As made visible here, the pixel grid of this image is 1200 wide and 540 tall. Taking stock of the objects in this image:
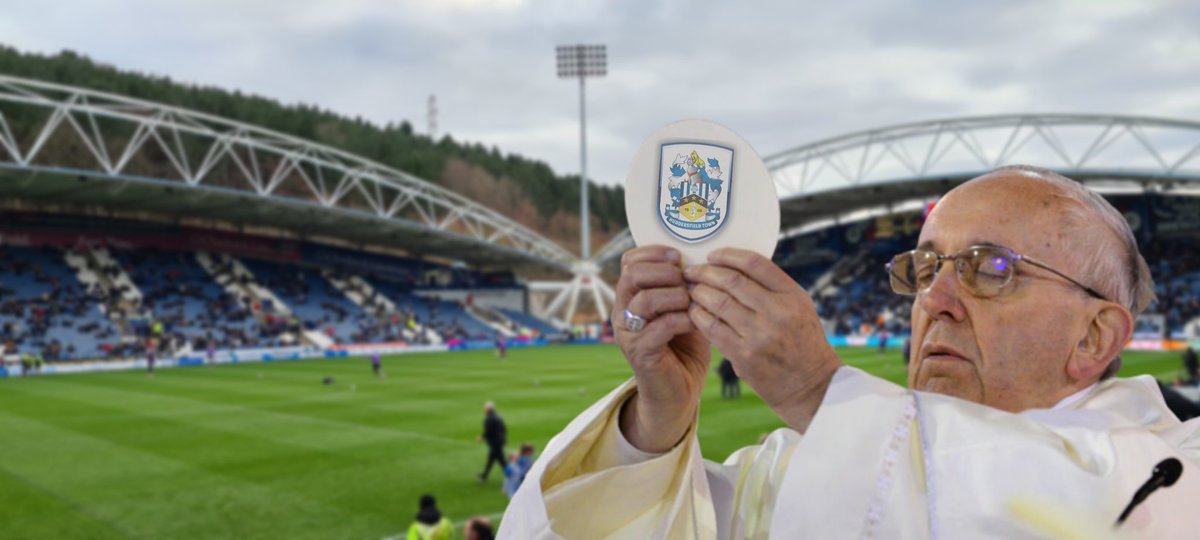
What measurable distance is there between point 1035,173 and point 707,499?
3.00ft

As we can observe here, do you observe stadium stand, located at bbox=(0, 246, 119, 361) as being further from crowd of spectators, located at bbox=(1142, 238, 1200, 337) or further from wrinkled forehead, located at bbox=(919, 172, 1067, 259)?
crowd of spectators, located at bbox=(1142, 238, 1200, 337)

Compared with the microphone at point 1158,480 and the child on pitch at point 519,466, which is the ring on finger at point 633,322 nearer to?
the microphone at point 1158,480

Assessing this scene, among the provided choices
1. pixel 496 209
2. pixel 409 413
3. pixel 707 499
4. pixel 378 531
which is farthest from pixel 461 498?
pixel 496 209

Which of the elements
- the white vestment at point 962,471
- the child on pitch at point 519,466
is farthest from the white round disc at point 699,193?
the child on pitch at point 519,466

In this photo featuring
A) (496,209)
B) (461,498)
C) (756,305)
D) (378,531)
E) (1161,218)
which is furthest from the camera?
(496,209)

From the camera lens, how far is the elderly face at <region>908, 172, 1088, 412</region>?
1.54 meters

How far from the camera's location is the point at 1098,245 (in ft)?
5.18

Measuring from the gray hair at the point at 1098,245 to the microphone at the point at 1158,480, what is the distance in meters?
0.55

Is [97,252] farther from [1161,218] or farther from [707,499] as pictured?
[1161,218]

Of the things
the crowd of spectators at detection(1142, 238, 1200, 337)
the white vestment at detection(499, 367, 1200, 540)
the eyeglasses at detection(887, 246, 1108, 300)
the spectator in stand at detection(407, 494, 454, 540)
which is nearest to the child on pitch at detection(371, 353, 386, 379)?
the spectator in stand at detection(407, 494, 454, 540)

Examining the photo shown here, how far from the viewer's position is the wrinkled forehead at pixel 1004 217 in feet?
5.04

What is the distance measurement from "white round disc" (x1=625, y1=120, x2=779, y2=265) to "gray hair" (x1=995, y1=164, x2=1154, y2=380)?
56cm

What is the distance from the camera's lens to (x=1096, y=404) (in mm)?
1481

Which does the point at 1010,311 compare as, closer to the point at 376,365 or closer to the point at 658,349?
the point at 658,349
